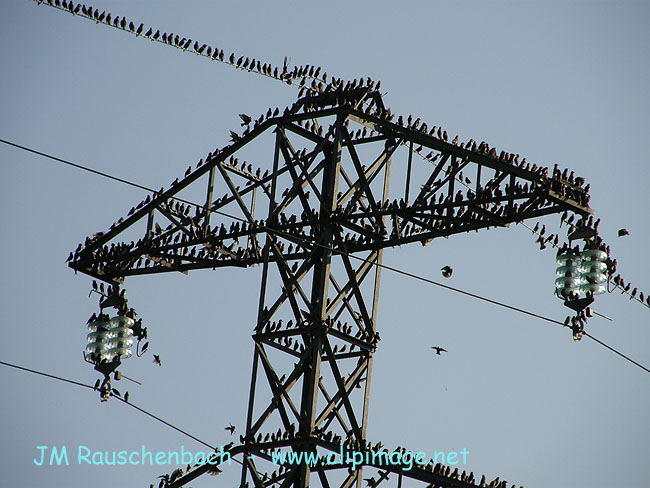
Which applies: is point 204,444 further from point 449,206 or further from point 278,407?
point 449,206

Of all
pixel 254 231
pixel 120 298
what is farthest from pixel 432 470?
pixel 120 298

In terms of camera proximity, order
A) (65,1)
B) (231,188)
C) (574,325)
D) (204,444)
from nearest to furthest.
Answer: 1. (574,325)
2. (204,444)
3. (231,188)
4. (65,1)

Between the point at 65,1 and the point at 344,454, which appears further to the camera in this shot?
the point at 65,1

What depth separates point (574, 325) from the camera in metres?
24.3

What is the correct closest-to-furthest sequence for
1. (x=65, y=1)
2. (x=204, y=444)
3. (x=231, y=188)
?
1. (x=204, y=444)
2. (x=231, y=188)
3. (x=65, y=1)

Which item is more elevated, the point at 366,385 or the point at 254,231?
the point at 254,231

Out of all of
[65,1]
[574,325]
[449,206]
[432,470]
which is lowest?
[432,470]

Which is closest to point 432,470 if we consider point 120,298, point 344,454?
point 344,454

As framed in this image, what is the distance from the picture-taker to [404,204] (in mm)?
25578

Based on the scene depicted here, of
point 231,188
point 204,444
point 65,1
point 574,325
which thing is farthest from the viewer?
point 65,1

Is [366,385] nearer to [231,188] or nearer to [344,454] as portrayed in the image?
[344,454]

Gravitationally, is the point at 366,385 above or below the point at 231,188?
below

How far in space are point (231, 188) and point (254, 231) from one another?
1.36 metres

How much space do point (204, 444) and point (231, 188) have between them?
15.8ft
